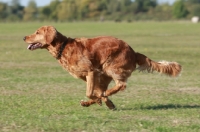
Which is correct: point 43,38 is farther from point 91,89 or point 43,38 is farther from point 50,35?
point 91,89

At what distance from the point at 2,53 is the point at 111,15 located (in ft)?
328

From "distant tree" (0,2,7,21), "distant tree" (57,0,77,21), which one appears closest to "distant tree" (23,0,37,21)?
"distant tree" (0,2,7,21)

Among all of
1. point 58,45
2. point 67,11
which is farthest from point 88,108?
point 67,11

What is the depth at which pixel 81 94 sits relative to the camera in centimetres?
1302

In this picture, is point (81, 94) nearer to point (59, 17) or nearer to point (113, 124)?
point (113, 124)

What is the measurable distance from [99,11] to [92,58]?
400ft

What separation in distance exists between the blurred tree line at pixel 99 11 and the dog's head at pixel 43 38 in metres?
106

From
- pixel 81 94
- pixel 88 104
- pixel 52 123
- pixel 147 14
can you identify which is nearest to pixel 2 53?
pixel 81 94

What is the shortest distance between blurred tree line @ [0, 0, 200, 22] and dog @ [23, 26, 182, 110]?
4188 inches

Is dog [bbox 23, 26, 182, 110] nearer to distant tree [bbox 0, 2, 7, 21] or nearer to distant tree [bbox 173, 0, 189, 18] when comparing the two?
distant tree [bbox 0, 2, 7, 21]

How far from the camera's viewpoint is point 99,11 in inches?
5187

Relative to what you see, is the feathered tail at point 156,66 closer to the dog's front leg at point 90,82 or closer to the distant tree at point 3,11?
the dog's front leg at point 90,82

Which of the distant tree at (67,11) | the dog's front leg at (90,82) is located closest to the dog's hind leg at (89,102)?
the dog's front leg at (90,82)

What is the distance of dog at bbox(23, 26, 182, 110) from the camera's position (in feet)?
34.2
